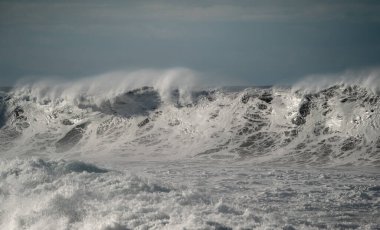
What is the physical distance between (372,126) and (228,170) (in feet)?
25.5

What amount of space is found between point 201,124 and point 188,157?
425 cm

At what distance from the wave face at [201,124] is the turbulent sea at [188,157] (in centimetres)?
6

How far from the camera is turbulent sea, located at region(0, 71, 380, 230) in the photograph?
11633 mm

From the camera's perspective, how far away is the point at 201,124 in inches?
1086

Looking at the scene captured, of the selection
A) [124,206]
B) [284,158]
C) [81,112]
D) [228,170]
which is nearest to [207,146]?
[284,158]

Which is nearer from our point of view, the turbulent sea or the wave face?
the turbulent sea

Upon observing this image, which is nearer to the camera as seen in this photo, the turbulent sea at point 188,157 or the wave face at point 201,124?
the turbulent sea at point 188,157

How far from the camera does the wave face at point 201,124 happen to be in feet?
77.2

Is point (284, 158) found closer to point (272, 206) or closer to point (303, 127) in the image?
point (303, 127)

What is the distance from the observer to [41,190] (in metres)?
13.6

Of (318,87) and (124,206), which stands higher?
(318,87)

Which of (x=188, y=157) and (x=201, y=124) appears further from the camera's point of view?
(x=201, y=124)

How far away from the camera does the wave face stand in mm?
23516

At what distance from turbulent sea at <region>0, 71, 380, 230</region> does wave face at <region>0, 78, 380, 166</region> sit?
0.19 feet
